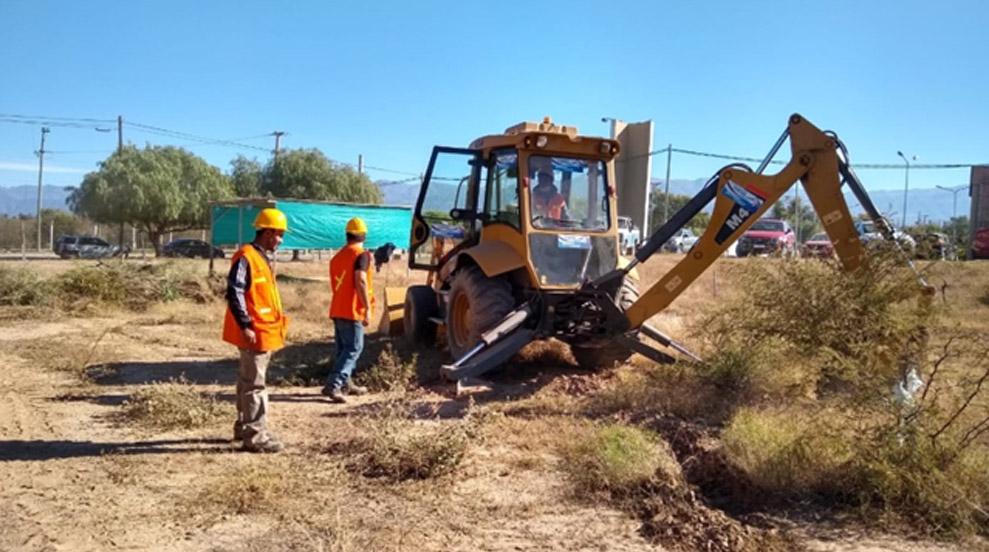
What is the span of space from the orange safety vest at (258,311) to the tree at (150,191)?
122 feet

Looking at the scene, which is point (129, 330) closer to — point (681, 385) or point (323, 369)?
point (323, 369)

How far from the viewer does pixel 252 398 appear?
5.82m

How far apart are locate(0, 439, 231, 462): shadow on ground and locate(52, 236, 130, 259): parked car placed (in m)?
→ 36.6

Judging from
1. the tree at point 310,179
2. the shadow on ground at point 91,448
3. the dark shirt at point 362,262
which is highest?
the tree at point 310,179

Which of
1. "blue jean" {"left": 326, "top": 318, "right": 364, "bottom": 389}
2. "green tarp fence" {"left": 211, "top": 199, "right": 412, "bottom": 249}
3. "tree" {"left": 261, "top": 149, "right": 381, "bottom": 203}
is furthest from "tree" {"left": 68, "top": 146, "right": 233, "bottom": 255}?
"blue jean" {"left": 326, "top": 318, "right": 364, "bottom": 389}

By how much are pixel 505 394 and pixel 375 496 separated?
302 cm

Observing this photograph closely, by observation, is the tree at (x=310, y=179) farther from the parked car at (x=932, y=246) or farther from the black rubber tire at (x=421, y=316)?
the parked car at (x=932, y=246)

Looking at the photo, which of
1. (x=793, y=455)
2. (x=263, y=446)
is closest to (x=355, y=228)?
(x=263, y=446)

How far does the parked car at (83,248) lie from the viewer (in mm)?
39781

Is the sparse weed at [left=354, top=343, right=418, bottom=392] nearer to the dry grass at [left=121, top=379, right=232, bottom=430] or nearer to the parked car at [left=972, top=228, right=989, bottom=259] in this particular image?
the dry grass at [left=121, top=379, right=232, bottom=430]

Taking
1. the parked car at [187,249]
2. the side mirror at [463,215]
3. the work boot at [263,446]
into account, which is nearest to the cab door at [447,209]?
the side mirror at [463,215]

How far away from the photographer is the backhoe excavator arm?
6641mm

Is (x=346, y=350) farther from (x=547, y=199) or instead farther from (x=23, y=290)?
(x=23, y=290)

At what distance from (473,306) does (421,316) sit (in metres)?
2.04
